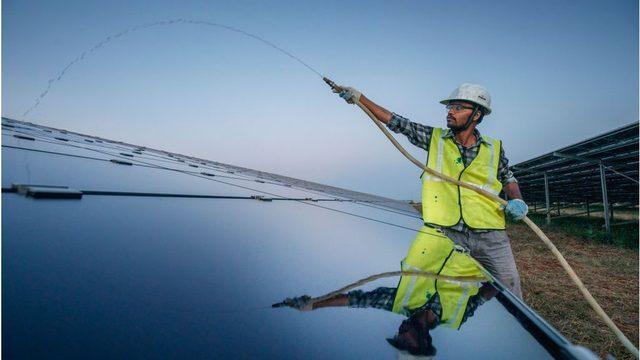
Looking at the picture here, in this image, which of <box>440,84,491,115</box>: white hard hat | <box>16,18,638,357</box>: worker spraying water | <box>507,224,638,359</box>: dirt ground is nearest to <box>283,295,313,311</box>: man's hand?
<box>16,18,638,357</box>: worker spraying water

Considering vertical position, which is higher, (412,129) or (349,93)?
(349,93)

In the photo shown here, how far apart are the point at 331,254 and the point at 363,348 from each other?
943mm

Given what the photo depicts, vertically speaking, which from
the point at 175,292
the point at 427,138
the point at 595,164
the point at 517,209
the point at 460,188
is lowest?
the point at 175,292

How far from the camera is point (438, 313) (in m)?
1.25

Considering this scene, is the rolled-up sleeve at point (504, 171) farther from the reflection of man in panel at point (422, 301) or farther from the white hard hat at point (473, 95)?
the reflection of man in panel at point (422, 301)

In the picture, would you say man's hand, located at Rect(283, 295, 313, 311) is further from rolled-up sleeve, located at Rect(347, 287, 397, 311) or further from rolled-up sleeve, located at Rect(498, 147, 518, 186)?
rolled-up sleeve, located at Rect(498, 147, 518, 186)

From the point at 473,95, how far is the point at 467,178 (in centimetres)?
101

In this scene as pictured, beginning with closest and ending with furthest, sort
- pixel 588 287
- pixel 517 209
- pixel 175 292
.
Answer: pixel 175 292 → pixel 517 209 → pixel 588 287

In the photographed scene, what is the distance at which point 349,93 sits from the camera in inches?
130

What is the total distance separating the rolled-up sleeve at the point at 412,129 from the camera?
3.76 metres

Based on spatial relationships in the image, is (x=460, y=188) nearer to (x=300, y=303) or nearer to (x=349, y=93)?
(x=349, y=93)

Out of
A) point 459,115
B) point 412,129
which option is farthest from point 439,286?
point 459,115

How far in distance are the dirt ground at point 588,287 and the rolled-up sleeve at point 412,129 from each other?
9.41 feet

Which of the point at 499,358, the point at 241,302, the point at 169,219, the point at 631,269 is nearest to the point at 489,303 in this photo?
the point at 499,358
